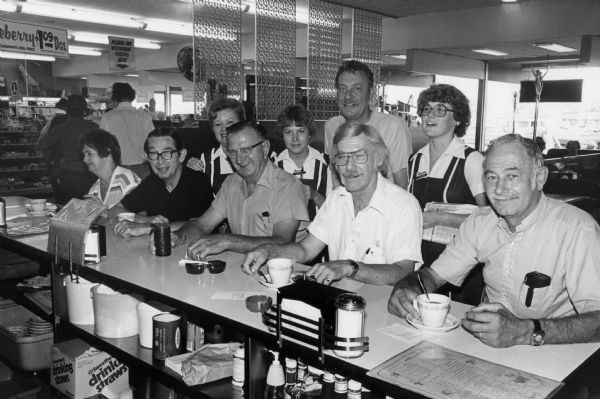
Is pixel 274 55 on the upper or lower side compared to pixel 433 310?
upper

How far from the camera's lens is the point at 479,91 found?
46.5 ft

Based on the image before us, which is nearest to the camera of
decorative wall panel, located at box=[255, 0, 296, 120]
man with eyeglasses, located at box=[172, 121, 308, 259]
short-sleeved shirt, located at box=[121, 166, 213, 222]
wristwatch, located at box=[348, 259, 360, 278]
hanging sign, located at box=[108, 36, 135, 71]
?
wristwatch, located at box=[348, 259, 360, 278]

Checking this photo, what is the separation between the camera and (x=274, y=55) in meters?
8.29

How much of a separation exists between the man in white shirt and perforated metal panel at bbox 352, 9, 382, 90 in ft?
14.1

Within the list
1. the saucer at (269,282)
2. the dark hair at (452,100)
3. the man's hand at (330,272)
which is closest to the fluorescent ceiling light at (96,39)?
the dark hair at (452,100)

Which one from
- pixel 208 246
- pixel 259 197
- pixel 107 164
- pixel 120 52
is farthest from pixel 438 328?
pixel 120 52

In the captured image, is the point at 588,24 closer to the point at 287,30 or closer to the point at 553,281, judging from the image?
the point at 287,30

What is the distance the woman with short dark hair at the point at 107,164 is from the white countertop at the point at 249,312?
0.76m

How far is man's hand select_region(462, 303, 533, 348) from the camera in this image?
5.35ft

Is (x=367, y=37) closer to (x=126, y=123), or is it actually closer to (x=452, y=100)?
(x=126, y=123)

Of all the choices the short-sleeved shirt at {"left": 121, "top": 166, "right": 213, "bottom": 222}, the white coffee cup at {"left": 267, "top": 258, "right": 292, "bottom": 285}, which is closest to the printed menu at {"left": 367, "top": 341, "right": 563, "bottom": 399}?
the white coffee cup at {"left": 267, "top": 258, "right": 292, "bottom": 285}

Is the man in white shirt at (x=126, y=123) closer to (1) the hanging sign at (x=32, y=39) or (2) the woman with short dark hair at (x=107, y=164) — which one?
(2) the woman with short dark hair at (x=107, y=164)

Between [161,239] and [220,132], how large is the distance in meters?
1.55

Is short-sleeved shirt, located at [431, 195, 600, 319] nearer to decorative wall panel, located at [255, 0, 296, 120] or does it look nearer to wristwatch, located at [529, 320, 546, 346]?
wristwatch, located at [529, 320, 546, 346]
